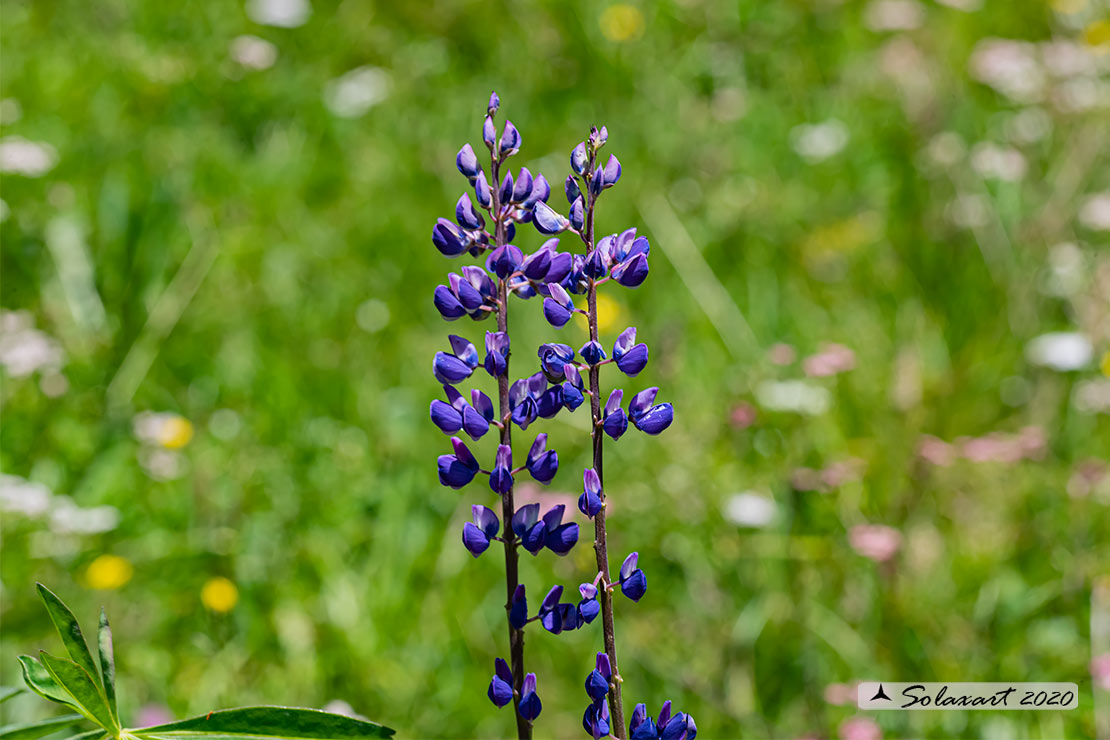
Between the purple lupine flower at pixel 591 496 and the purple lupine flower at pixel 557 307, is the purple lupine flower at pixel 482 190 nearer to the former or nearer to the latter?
the purple lupine flower at pixel 557 307

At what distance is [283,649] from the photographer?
6.99 ft

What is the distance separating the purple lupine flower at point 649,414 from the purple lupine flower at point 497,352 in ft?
0.42

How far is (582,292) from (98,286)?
2490mm

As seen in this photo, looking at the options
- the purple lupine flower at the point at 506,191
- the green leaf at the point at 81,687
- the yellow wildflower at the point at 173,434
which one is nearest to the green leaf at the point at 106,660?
the green leaf at the point at 81,687

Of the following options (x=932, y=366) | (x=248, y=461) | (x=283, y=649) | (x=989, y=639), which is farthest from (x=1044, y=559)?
(x=248, y=461)

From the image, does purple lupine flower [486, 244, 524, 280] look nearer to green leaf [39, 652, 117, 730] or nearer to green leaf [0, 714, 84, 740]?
green leaf [39, 652, 117, 730]

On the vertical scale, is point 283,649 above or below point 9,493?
below

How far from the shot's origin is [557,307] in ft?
3.17

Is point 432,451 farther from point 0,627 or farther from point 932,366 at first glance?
point 932,366

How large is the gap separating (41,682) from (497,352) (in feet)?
1.83

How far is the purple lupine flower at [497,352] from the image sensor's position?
973 millimetres

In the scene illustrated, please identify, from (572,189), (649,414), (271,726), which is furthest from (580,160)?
(271,726)

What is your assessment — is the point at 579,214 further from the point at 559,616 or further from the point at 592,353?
the point at 559,616

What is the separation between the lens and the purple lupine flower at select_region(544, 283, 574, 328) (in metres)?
0.97
